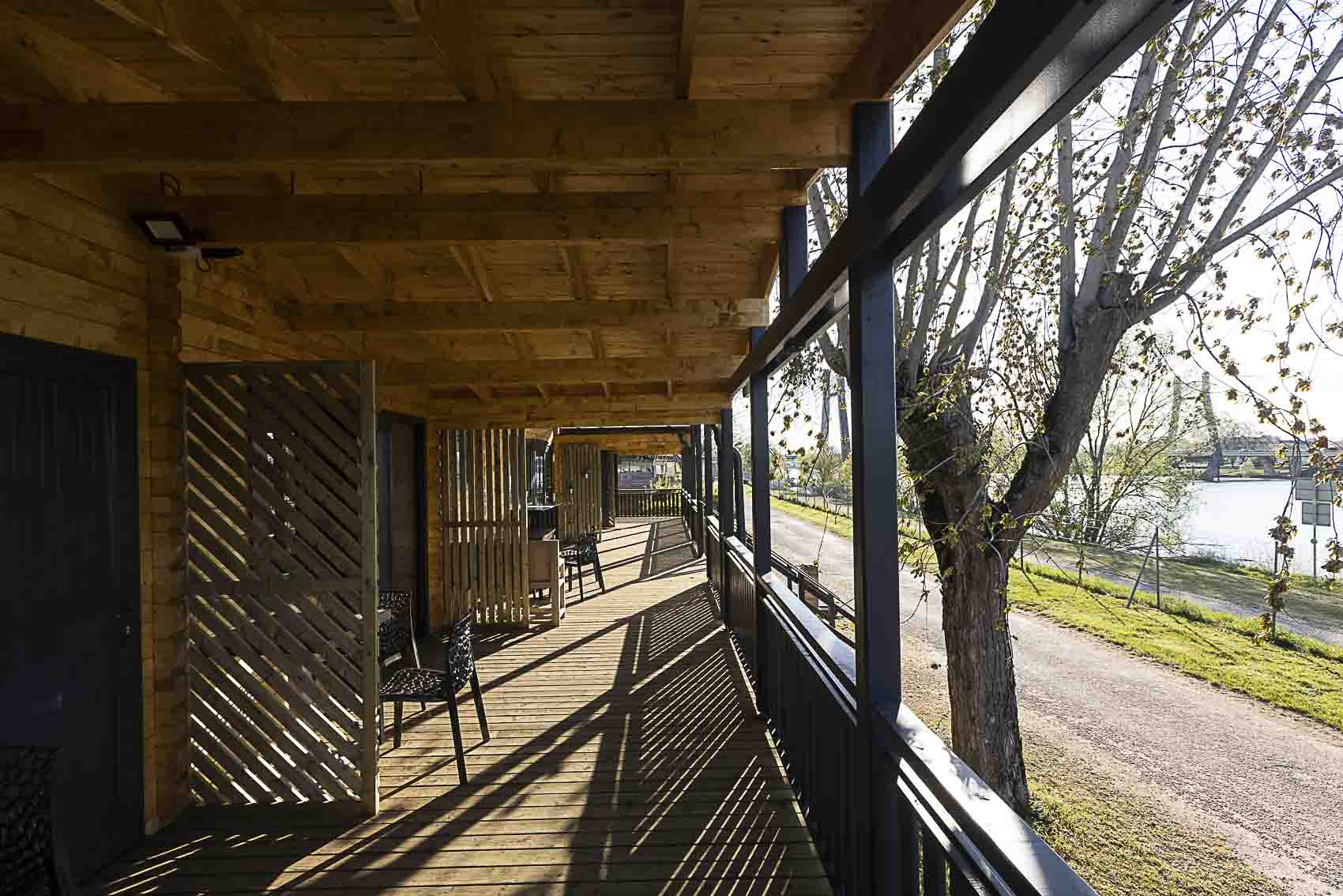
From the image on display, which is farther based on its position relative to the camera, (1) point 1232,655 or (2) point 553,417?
(1) point 1232,655

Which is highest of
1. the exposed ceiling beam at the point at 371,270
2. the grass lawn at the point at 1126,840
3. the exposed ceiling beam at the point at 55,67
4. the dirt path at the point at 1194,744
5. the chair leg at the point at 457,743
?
the exposed ceiling beam at the point at 55,67

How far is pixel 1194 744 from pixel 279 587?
432 inches

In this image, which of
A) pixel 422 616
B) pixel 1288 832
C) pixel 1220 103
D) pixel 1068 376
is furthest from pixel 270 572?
pixel 1288 832

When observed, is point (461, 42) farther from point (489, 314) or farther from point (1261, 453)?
point (1261, 453)

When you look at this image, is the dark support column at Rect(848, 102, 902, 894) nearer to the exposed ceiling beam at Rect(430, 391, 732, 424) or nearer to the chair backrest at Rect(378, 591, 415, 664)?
the chair backrest at Rect(378, 591, 415, 664)

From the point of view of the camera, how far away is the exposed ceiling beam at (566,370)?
605 centimetres

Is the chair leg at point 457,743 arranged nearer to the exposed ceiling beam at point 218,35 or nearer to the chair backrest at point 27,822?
the chair backrest at point 27,822

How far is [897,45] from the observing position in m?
2.08

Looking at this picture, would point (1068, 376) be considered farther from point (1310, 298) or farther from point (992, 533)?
point (1310, 298)

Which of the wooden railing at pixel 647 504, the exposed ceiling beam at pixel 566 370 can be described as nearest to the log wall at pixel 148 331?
the exposed ceiling beam at pixel 566 370

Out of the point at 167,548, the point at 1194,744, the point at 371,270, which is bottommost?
the point at 1194,744

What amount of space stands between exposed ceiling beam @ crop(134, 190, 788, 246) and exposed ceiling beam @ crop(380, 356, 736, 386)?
2.47m

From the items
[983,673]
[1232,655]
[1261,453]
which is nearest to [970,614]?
[983,673]

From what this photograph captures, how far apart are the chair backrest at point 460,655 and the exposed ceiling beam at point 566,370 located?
260 centimetres
